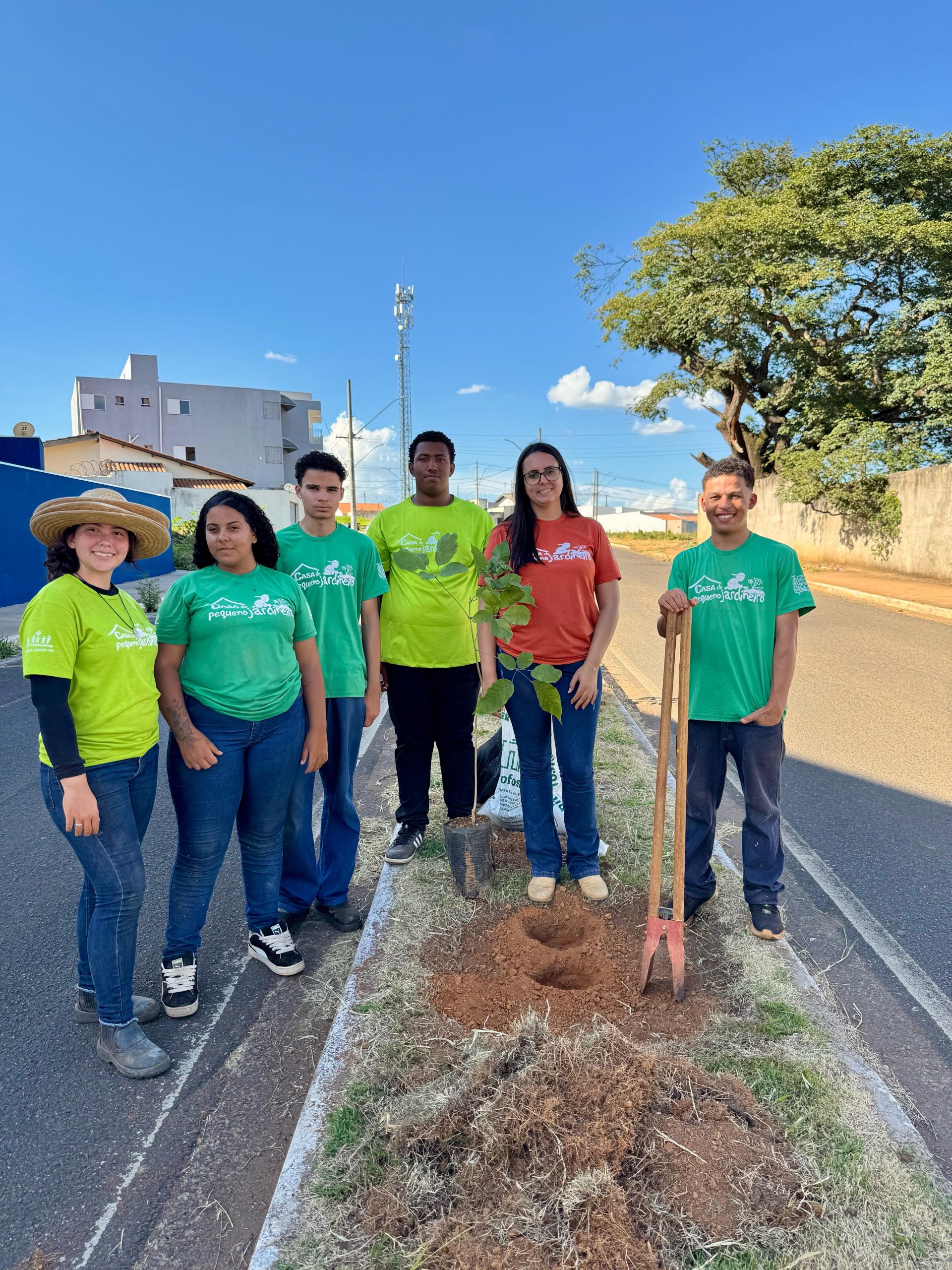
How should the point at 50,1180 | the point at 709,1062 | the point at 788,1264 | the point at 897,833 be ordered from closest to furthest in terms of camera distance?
1. the point at 788,1264
2. the point at 50,1180
3. the point at 709,1062
4. the point at 897,833

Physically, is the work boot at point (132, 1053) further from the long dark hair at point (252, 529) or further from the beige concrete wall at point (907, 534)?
the beige concrete wall at point (907, 534)

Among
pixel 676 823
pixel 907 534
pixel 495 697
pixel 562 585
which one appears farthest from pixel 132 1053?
pixel 907 534

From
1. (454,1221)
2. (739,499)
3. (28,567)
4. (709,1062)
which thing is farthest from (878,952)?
(28,567)

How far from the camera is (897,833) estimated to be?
434 cm

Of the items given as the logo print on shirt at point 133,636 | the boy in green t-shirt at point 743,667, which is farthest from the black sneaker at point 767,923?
the logo print on shirt at point 133,636

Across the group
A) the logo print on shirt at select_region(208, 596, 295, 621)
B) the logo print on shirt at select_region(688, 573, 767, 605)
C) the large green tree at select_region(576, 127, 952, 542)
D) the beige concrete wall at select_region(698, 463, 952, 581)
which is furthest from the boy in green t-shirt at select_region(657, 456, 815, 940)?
the large green tree at select_region(576, 127, 952, 542)

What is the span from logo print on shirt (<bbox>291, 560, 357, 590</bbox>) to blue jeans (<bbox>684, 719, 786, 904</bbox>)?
5.19 feet

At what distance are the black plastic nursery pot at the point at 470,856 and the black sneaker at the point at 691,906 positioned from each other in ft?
2.57

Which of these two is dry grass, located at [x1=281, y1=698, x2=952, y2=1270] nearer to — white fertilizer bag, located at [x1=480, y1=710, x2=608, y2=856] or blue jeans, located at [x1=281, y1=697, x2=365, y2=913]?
blue jeans, located at [x1=281, y1=697, x2=365, y2=913]

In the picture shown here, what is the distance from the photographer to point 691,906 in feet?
10.6

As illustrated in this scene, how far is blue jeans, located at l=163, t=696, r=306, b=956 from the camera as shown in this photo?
2.75 m

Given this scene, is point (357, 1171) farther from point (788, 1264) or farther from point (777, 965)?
point (777, 965)

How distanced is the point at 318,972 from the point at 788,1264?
75.0 inches

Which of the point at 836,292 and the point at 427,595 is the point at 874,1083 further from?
the point at 836,292
